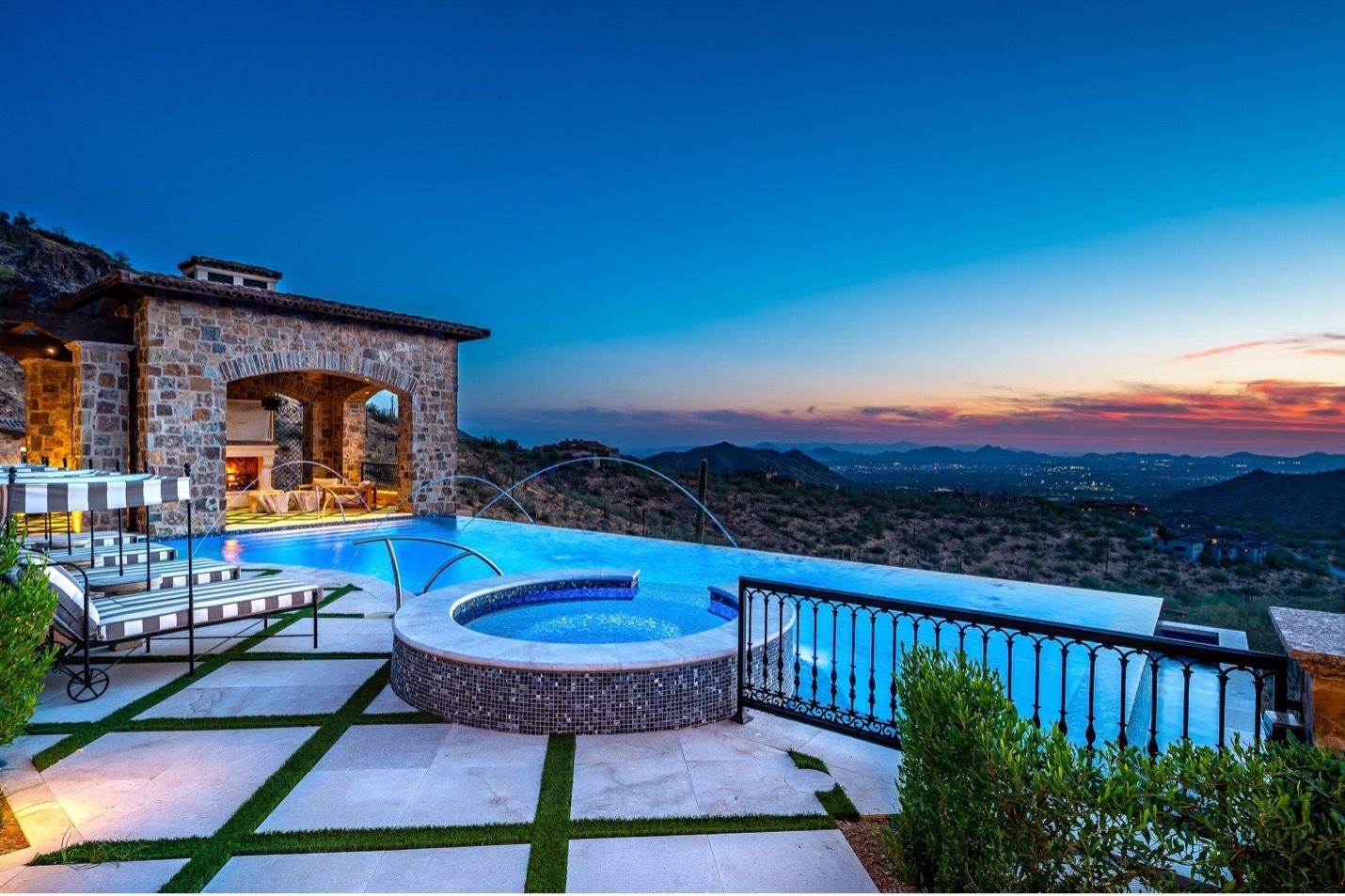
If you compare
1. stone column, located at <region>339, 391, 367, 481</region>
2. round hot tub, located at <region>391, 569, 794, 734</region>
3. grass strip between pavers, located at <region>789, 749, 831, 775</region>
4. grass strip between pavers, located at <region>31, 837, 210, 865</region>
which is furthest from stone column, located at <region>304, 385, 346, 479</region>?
grass strip between pavers, located at <region>789, 749, 831, 775</region>

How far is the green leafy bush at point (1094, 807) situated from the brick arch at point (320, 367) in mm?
14161

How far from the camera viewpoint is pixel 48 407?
571 inches

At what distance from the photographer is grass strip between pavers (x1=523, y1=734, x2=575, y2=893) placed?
2470 millimetres

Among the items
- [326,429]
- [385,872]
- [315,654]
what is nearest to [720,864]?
[385,872]

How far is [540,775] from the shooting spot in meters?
3.36

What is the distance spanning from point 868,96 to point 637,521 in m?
13.7

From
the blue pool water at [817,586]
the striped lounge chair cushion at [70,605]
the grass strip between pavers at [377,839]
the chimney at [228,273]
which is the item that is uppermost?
the chimney at [228,273]

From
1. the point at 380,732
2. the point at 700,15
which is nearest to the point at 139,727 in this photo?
the point at 380,732

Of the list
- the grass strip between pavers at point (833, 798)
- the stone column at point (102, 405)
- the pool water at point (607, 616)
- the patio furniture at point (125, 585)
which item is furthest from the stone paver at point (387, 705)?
the stone column at point (102, 405)

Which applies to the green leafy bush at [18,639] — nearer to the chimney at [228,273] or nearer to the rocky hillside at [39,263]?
the chimney at [228,273]

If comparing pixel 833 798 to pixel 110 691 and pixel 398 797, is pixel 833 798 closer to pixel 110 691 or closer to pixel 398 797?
pixel 398 797

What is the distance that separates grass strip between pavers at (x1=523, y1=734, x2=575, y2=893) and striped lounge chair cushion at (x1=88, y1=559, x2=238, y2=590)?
439 centimetres

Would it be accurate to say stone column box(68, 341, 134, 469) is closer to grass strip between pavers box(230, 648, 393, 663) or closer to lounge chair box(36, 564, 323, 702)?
lounge chair box(36, 564, 323, 702)

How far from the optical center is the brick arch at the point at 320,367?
41.1 ft
